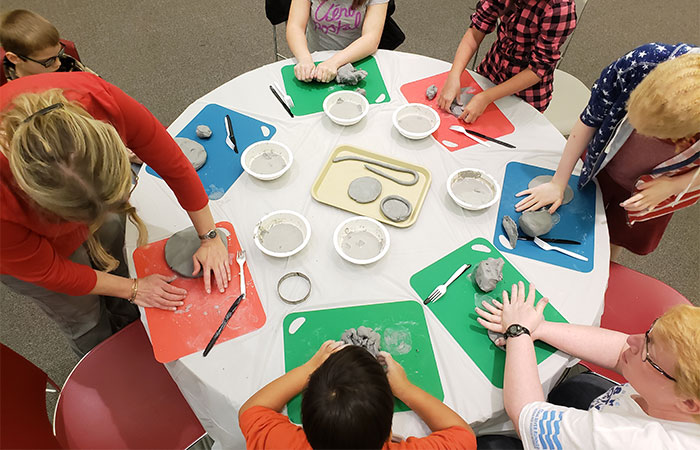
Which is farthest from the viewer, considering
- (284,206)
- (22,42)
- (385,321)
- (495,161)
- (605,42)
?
(605,42)

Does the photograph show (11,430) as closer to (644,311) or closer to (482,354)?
(482,354)

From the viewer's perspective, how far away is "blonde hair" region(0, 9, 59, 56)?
159cm

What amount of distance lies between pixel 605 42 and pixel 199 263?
3397 mm

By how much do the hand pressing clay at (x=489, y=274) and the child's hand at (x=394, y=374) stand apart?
0.33m

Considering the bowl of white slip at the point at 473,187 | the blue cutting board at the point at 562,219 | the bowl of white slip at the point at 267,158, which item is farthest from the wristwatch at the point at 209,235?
the blue cutting board at the point at 562,219

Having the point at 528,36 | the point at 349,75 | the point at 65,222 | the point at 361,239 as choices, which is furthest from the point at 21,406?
the point at 528,36

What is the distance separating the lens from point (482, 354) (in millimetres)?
1115

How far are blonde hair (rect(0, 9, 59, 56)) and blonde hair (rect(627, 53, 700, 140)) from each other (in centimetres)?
197

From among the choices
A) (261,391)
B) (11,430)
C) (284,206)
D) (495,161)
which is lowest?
(11,430)

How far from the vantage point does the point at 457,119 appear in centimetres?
159

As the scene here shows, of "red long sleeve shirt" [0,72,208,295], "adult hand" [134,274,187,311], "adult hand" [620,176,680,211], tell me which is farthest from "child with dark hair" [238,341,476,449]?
"adult hand" [620,176,680,211]

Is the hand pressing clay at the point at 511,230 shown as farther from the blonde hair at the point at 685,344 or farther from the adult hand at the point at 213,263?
the adult hand at the point at 213,263

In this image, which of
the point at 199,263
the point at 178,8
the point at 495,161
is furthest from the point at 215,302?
the point at 178,8

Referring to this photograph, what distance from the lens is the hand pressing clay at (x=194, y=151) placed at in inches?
56.2
